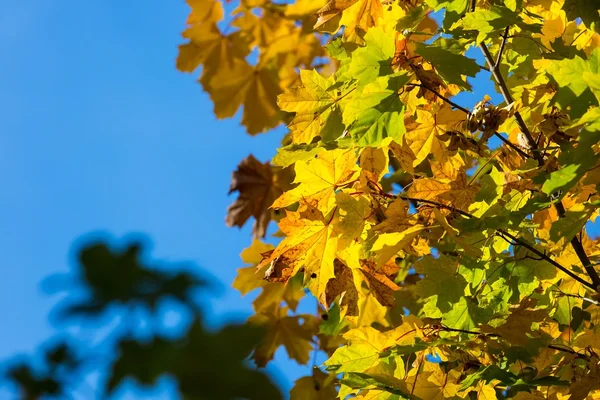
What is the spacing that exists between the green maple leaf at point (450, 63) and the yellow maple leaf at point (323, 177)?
1.17 ft

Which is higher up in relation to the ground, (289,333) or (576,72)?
(289,333)

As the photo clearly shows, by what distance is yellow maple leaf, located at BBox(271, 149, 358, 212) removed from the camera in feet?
6.64

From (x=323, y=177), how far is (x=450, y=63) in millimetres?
482

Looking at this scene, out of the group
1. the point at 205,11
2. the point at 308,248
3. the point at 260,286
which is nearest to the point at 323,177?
the point at 308,248

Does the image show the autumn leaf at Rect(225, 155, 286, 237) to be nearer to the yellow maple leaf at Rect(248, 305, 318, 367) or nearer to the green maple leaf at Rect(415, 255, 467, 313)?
the yellow maple leaf at Rect(248, 305, 318, 367)

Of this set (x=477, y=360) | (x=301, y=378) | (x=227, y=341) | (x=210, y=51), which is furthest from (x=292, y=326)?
(x=227, y=341)

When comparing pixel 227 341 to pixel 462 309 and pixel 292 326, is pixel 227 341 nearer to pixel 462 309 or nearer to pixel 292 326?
pixel 462 309

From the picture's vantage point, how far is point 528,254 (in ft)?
6.79

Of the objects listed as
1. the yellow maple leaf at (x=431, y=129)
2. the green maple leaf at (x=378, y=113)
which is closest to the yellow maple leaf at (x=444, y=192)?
the yellow maple leaf at (x=431, y=129)

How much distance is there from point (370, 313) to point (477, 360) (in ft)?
3.28

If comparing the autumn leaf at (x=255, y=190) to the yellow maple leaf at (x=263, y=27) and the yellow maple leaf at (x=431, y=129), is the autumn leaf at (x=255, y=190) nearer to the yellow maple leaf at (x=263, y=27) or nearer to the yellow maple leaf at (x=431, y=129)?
the yellow maple leaf at (x=263, y=27)

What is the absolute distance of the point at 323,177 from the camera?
2.04 meters

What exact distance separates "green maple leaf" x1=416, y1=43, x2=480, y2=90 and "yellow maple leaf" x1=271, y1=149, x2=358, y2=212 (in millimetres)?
355

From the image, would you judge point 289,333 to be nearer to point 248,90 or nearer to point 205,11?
point 248,90
